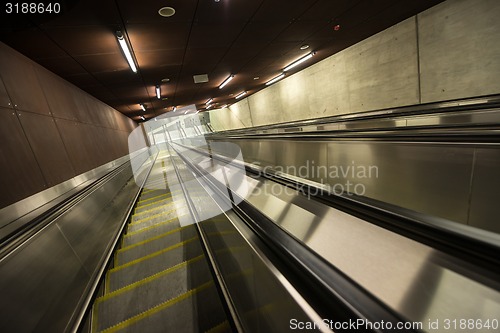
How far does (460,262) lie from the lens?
1053 mm

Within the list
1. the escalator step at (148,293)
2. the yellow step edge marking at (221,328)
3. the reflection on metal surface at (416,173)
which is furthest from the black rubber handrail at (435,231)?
→ the escalator step at (148,293)

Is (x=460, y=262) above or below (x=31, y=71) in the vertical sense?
below

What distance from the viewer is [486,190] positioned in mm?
2053

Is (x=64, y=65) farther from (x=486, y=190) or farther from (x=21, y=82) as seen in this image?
(x=486, y=190)

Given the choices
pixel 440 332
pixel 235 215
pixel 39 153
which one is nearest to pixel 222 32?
pixel 39 153

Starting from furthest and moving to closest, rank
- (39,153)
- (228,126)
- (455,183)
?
(228,126) → (39,153) → (455,183)

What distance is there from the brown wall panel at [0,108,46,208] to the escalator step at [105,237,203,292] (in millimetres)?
2099

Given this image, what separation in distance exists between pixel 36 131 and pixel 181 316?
4.66m

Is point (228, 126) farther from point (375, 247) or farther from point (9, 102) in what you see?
point (375, 247)

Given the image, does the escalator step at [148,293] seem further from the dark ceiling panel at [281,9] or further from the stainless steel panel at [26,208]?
the dark ceiling panel at [281,9]

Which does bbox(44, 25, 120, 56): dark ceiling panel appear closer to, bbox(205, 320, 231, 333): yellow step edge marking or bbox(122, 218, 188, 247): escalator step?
bbox(122, 218, 188, 247): escalator step

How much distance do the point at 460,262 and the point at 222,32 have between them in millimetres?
5907

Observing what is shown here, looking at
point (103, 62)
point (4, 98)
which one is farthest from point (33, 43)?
point (103, 62)

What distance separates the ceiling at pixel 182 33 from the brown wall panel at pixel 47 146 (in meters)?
1.40
